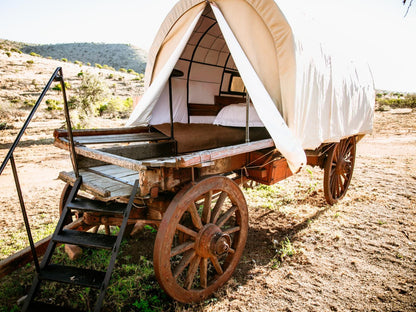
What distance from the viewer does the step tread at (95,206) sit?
88.1 inches

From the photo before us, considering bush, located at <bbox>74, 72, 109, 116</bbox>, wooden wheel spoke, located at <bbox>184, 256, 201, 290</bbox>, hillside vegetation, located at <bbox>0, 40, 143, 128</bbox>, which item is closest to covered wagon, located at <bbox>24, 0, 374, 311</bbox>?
wooden wheel spoke, located at <bbox>184, 256, 201, 290</bbox>

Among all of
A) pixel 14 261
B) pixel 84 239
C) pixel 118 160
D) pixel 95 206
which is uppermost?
pixel 118 160

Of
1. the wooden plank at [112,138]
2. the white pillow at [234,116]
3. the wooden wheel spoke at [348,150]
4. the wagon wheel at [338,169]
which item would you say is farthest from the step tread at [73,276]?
the wooden wheel spoke at [348,150]

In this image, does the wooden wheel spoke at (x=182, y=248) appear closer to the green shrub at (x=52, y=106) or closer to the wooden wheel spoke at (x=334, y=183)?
the wooden wheel spoke at (x=334, y=183)

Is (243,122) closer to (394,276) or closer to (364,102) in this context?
→ (364,102)

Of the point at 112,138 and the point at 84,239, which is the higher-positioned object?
the point at 112,138

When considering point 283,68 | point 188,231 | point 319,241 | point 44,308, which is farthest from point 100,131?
point 319,241

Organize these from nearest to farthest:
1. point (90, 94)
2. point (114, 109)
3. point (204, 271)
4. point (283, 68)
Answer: point (204, 271) → point (283, 68) → point (90, 94) → point (114, 109)

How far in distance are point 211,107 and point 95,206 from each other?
3906 millimetres

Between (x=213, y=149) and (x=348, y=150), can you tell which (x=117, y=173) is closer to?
(x=213, y=149)

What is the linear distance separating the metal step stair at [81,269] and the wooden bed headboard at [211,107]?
135 inches

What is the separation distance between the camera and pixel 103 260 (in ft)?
9.78

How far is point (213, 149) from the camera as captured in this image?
7.79 feet

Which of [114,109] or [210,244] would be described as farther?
[114,109]
